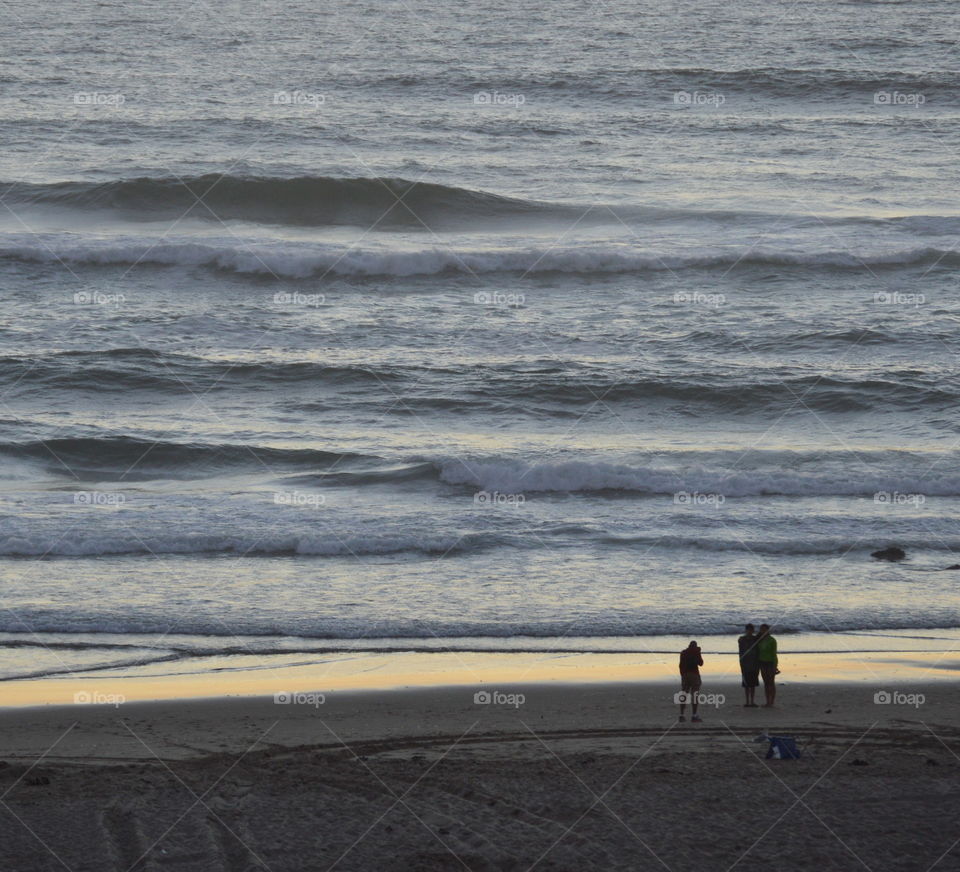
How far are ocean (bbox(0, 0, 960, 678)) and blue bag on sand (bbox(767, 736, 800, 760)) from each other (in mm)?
3764

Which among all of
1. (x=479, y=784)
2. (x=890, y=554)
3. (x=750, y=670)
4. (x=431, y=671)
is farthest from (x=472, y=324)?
(x=479, y=784)

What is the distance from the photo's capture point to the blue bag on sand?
32.6 ft

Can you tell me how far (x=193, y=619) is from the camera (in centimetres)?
1385

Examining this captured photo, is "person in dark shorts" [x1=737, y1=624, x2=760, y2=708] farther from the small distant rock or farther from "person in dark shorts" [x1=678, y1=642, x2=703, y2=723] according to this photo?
the small distant rock

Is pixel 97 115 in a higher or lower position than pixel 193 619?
higher

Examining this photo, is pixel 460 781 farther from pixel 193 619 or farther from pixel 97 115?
pixel 97 115

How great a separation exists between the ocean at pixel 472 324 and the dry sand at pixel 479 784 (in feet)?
7.20

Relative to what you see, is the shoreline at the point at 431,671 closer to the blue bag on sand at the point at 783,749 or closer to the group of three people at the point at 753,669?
the group of three people at the point at 753,669

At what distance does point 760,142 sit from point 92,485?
1021 inches

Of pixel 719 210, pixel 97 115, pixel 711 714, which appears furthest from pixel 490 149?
pixel 711 714

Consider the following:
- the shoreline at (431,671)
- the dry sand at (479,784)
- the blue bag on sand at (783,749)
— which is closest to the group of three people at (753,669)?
the dry sand at (479,784)

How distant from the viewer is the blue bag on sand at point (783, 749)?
9945mm

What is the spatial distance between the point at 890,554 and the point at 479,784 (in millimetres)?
8900

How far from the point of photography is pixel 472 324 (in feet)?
91.9
